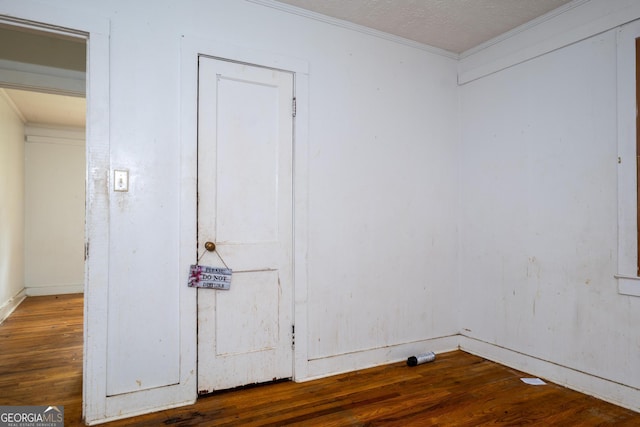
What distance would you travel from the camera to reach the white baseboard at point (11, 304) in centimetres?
455

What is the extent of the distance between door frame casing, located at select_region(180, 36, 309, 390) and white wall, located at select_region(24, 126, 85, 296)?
4829 millimetres

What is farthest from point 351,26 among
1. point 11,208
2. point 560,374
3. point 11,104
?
point 11,208

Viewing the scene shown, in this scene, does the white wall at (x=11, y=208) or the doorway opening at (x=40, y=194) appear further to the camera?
the doorway opening at (x=40, y=194)

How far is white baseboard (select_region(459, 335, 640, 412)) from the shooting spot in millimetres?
2418

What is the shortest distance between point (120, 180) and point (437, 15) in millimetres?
2449

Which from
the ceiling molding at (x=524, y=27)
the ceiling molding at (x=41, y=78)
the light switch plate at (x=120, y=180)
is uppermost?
the ceiling molding at (x=524, y=27)

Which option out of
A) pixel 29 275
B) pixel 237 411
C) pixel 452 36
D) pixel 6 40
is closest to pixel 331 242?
pixel 237 411

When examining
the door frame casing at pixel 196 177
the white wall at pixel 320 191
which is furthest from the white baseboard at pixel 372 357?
the door frame casing at pixel 196 177

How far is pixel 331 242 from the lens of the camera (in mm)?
2938

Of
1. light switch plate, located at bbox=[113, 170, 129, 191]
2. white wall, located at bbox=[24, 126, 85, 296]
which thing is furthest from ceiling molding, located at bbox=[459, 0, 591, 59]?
white wall, located at bbox=[24, 126, 85, 296]

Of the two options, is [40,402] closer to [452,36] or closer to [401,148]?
[401,148]

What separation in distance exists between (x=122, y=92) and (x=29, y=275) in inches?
208

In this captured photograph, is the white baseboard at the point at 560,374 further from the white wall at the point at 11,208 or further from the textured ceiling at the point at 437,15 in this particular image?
the white wall at the point at 11,208

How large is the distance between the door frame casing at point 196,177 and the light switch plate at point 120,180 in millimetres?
314
